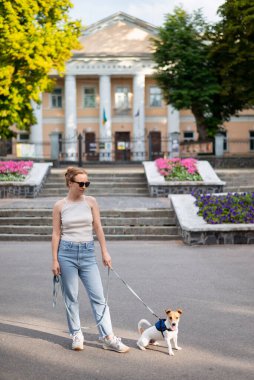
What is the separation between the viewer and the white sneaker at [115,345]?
5.73m

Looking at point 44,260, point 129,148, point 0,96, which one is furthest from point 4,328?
point 129,148

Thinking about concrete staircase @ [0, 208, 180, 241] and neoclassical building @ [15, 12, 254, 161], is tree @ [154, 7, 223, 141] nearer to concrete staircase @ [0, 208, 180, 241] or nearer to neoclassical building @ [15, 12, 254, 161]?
neoclassical building @ [15, 12, 254, 161]

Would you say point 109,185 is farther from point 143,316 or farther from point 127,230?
point 143,316

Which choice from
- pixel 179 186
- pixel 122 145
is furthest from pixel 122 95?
pixel 179 186

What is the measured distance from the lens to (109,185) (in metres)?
21.0

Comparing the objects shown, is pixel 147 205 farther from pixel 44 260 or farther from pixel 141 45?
pixel 141 45

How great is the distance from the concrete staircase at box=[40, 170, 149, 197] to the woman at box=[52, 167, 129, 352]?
14.3 meters

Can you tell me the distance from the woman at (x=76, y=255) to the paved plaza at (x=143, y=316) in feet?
0.76

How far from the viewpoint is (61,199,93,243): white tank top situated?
19.1 ft

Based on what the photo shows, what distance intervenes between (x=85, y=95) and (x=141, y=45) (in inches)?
254

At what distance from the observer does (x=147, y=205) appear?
16.8m

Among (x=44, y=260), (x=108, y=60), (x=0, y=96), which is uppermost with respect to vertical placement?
(x=108, y=60)

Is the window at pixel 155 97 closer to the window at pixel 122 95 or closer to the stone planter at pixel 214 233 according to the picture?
the window at pixel 122 95

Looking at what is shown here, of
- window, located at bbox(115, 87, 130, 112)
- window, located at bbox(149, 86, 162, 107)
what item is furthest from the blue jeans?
window, located at bbox(115, 87, 130, 112)
